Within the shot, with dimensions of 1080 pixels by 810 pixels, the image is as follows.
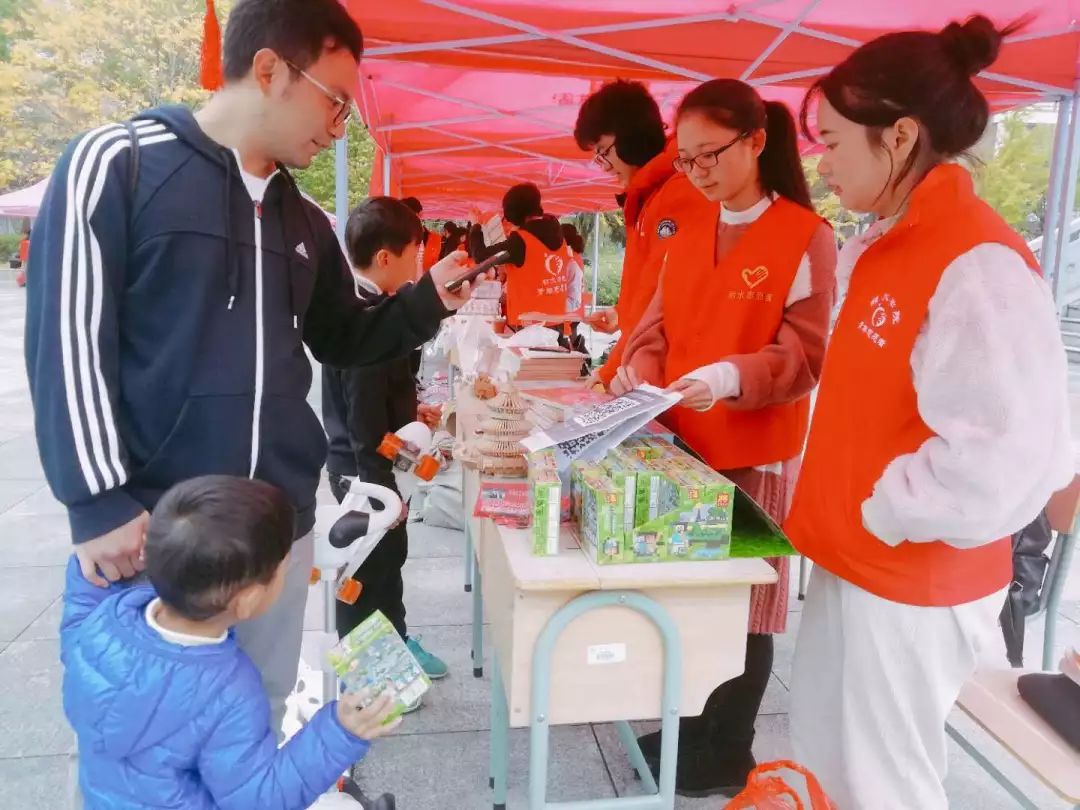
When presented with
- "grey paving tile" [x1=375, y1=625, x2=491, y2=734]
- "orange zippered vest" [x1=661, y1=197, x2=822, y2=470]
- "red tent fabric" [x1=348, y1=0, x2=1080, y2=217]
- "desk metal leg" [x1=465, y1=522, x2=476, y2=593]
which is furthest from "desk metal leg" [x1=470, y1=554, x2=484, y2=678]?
"red tent fabric" [x1=348, y1=0, x2=1080, y2=217]

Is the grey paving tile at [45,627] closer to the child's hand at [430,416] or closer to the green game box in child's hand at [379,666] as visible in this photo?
the child's hand at [430,416]

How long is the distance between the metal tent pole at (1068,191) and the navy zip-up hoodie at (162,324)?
14.7 feet

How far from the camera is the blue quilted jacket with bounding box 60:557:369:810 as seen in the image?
3.92 feet

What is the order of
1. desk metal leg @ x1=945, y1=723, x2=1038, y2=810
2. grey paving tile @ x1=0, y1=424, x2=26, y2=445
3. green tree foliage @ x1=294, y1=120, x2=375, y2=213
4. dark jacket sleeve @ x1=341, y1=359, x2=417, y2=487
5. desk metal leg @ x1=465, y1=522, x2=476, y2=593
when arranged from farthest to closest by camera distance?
green tree foliage @ x1=294, y1=120, x2=375, y2=213 < grey paving tile @ x1=0, y1=424, x2=26, y2=445 < desk metal leg @ x1=465, y1=522, x2=476, y2=593 < dark jacket sleeve @ x1=341, y1=359, x2=417, y2=487 < desk metal leg @ x1=945, y1=723, x2=1038, y2=810

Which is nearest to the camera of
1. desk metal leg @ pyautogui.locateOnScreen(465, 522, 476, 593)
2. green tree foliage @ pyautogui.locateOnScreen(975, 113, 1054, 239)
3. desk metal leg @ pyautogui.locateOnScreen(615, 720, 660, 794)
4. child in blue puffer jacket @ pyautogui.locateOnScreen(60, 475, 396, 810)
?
child in blue puffer jacket @ pyautogui.locateOnScreen(60, 475, 396, 810)

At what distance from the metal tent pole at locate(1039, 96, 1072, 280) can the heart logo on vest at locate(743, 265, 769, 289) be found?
3.52 metres

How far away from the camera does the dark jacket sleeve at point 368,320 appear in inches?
73.3

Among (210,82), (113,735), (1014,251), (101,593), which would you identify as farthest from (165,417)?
(1014,251)

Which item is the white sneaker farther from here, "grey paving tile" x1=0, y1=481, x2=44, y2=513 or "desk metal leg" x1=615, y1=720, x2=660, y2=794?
Result: "grey paving tile" x1=0, y1=481, x2=44, y2=513

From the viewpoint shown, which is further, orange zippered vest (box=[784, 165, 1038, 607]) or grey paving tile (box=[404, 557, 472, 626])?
grey paving tile (box=[404, 557, 472, 626])

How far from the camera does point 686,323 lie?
214 centimetres

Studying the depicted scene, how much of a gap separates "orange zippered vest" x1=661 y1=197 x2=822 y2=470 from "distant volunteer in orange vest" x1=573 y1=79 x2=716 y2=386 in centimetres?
44

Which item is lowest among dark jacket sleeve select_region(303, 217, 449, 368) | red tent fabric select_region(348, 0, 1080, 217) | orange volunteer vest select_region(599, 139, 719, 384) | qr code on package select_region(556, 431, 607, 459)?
qr code on package select_region(556, 431, 607, 459)

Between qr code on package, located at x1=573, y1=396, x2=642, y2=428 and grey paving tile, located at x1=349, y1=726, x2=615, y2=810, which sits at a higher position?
qr code on package, located at x1=573, y1=396, x2=642, y2=428
